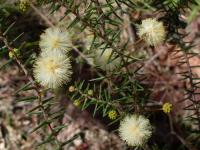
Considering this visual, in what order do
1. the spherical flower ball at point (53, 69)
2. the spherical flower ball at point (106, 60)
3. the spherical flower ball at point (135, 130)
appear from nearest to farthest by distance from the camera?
the spherical flower ball at point (53, 69) < the spherical flower ball at point (135, 130) < the spherical flower ball at point (106, 60)

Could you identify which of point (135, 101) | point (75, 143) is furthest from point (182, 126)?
point (135, 101)

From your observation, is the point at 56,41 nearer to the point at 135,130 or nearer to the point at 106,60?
the point at 106,60

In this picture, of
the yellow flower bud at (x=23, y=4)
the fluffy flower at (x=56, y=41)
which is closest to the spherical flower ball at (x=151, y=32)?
the fluffy flower at (x=56, y=41)

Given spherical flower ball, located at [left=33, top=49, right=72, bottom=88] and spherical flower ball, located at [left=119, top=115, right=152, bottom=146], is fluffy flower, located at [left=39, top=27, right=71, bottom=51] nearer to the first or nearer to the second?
spherical flower ball, located at [left=33, top=49, right=72, bottom=88]

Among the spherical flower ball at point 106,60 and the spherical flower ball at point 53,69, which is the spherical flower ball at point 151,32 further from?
the spherical flower ball at point 53,69

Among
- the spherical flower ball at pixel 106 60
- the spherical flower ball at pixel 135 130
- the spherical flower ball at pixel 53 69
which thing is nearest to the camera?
the spherical flower ball at pixel 53 69

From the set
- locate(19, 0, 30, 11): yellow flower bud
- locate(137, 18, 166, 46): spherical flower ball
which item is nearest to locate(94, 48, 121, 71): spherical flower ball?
locate(137, 18, 166, 46): spherical flower ball
